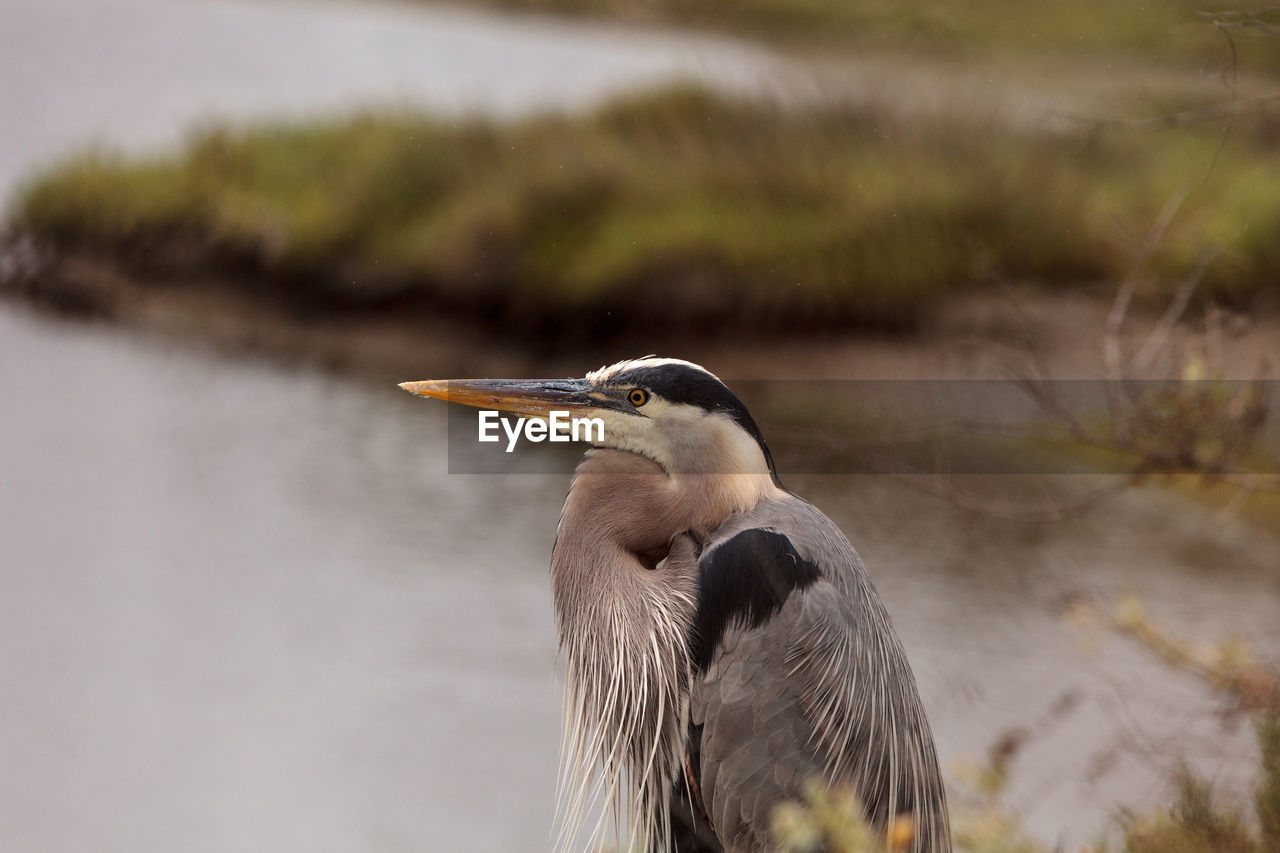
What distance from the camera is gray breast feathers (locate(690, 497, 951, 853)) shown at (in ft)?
5.96

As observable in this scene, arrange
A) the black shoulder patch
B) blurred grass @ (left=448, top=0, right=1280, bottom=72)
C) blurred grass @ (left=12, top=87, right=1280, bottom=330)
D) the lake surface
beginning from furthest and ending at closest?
blurred grass @ (left=448, top=0, right=1280, bottom=72), blurred grass @ (left=12, top=87, right=1280, bottom=330), the lake surface, the black shoulder patch

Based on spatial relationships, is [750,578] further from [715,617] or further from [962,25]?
[962,25]

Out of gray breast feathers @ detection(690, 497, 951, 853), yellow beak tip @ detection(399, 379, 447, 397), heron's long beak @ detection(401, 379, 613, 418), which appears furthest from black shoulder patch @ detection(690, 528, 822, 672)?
yellow beak tip @ detection(399, 379, 447, 397)

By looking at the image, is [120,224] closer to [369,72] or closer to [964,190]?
[369,72]

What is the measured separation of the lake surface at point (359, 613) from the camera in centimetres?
482

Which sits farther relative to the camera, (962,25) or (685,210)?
(962,25)

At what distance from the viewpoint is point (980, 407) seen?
24.8ft

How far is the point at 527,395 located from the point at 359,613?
4.91 metres

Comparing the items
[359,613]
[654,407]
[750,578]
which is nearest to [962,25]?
[359,613]

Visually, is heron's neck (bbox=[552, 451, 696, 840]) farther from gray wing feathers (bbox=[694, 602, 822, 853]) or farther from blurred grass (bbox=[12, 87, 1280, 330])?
blurred grass (bbox=[12, 87, 1280, 330])

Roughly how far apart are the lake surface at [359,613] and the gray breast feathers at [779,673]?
0.42 meters

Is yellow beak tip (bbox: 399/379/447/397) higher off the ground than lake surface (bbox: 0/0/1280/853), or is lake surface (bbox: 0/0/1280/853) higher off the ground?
yellow beak tip (bbox: 399/379/447/397)

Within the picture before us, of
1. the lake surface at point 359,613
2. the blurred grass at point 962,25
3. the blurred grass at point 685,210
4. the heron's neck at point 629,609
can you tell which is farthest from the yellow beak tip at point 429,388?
the blurred grass at point 962,25

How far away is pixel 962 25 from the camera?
40.1 feet
